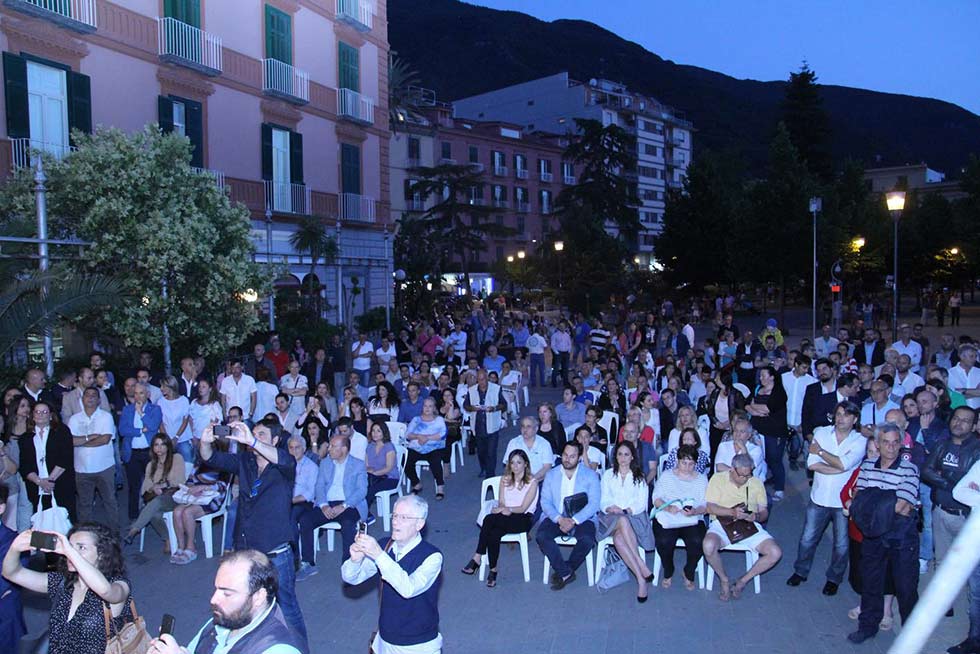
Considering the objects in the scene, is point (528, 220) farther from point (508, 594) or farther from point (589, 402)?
point (508, 594)

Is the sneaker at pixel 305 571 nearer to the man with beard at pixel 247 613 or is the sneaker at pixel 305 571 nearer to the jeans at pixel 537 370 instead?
the man with beard at pixel 247 613

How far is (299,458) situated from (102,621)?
3.90 m

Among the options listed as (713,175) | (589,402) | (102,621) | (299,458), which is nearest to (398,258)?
(713,175)

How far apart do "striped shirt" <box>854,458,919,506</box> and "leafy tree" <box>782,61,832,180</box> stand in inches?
2129

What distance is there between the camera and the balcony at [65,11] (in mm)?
14031

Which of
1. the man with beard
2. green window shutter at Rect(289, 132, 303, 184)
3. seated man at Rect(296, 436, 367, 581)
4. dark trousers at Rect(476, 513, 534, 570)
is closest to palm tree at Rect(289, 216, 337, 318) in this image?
green window shutter at Rect(289, 132, 303, 184)

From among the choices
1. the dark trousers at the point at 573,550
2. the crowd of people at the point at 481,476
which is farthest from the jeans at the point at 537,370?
the dark trousers at the point at 573,550

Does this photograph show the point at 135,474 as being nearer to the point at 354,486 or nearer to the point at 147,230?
the point at 354,486

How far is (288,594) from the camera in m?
5.23

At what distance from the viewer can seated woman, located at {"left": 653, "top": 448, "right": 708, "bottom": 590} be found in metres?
7.09

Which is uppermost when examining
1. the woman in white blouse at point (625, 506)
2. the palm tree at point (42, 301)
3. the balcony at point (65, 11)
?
the balcony at point (65, 11)

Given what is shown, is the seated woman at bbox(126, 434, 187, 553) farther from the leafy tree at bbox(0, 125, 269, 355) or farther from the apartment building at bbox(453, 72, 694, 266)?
the apartment building at bbox(453, 72, 694, 266)

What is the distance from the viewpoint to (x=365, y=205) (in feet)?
80.7

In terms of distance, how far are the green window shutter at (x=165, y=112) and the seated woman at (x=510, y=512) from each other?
13265mm
